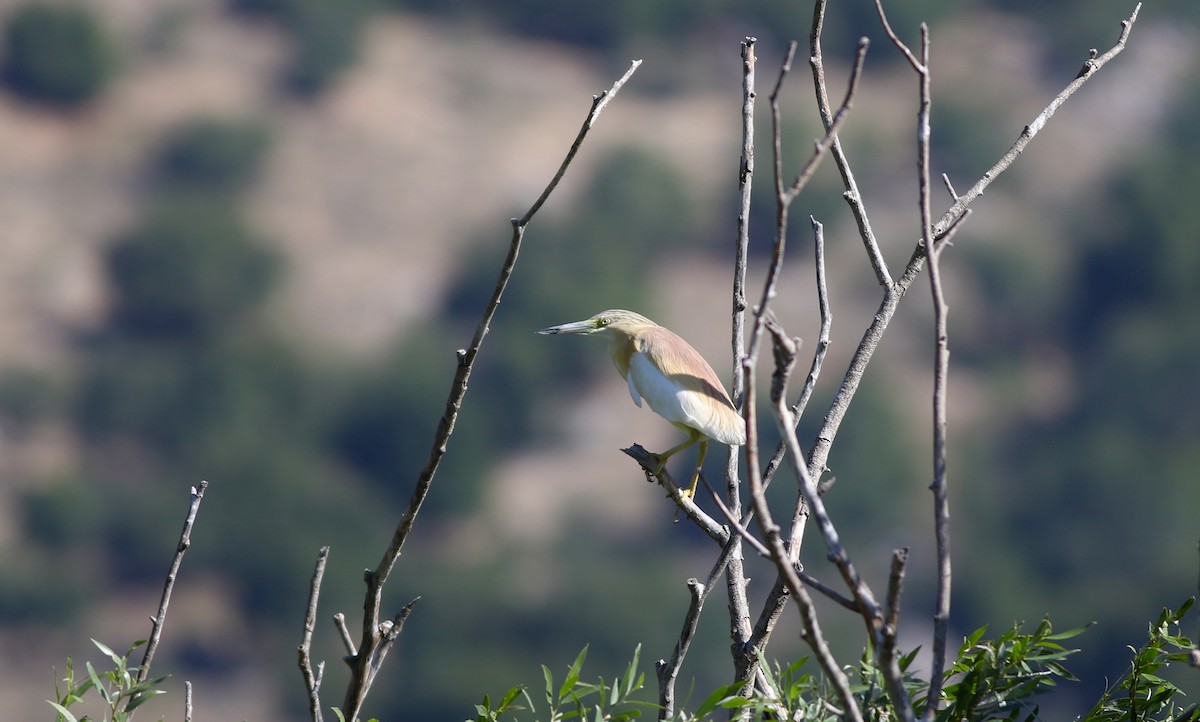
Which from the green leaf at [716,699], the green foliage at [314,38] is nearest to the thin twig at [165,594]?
the green leaf at [716,699]

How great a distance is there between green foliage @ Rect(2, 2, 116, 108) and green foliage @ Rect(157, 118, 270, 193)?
13.9ft

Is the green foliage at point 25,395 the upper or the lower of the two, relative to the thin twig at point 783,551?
lower

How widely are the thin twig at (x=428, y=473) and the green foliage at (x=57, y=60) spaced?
212 ft

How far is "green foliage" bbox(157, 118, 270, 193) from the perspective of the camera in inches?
2480

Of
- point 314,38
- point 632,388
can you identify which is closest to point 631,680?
point 632,388

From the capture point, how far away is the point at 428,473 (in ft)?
6.89

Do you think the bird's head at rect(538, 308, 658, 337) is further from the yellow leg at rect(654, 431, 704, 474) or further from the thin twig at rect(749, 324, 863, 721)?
the thin twig at rect(749, 324, 863, 721)

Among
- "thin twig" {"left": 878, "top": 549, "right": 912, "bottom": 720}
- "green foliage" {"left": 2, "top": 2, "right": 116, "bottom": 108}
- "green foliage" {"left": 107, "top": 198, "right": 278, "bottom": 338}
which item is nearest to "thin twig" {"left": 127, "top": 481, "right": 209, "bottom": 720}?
"thin twig" {"left": 878, "top": 549, "right": 912, "bottom": 720}

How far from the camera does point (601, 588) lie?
5359cm

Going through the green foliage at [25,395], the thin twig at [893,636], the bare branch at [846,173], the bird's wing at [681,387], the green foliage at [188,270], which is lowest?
the green foliage at [25,395]

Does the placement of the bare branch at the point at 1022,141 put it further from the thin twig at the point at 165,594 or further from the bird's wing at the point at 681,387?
the thin twig at the point at 165,594

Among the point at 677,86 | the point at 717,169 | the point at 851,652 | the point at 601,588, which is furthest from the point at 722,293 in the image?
the point at 851,652

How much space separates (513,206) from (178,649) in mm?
23998

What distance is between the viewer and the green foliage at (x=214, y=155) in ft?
207
